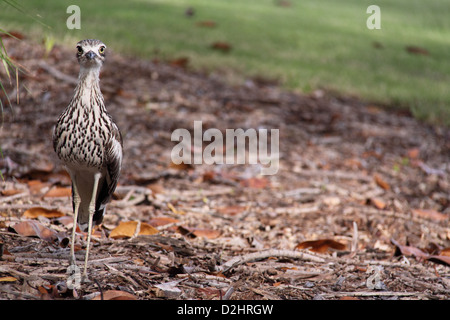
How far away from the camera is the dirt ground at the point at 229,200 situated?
3002mm

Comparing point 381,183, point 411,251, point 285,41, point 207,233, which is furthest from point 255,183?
point 285,41

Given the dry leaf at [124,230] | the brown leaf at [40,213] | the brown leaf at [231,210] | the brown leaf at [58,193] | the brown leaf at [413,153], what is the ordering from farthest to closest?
1. the brown leaf at [413,153]
2. the brown leaf at [231,210]
3. the brown leaf at [58,193]
4. the brown leaf at [40,213]
5. the dry leaf at [124,230]

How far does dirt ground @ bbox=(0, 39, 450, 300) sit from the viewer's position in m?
3.00

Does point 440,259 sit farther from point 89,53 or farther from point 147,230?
point 89,53

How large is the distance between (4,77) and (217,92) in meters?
3.11

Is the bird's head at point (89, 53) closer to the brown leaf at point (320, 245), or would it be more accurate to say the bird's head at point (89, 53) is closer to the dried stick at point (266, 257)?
the dried stick at point (266, 257)

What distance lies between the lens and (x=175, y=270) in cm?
303

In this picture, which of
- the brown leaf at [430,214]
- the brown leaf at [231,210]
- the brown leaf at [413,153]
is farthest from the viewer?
the brown leaf at [413,153]

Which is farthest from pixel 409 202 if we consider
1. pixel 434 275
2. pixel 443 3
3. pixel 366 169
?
pixel 443 3

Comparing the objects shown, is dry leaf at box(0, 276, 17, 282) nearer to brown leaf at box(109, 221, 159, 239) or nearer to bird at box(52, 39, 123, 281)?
bird at box(52, 39, 123, 281)

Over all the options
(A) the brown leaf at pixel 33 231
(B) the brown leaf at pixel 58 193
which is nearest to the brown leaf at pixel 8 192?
(B) the brown leaf at pixel 58 193

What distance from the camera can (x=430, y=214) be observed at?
511 cm

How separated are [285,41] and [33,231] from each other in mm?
8591
